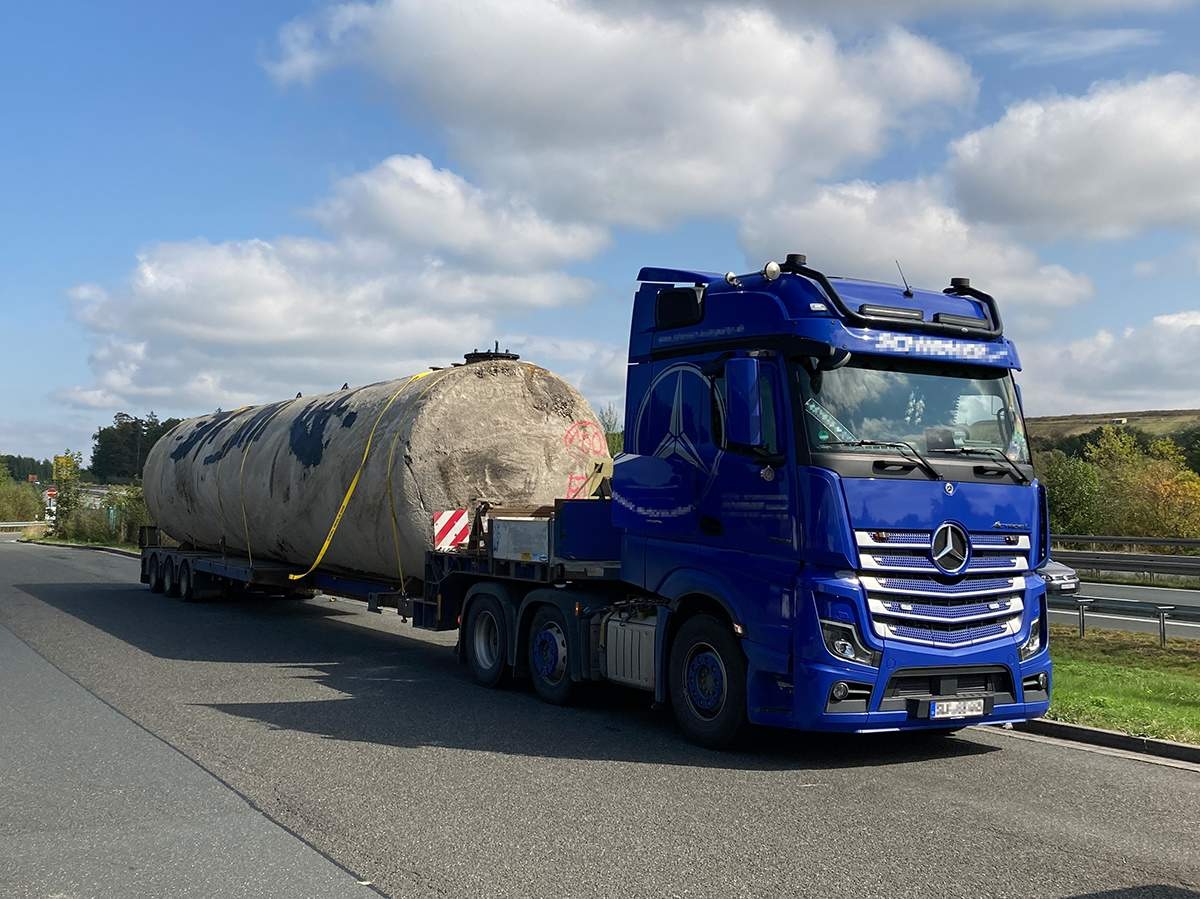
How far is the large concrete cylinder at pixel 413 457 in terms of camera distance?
503 inches

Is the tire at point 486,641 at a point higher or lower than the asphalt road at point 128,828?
higher

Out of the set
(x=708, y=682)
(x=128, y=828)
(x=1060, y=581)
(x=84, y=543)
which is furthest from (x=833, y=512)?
(x=84, y=543)

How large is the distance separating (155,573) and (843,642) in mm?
17843

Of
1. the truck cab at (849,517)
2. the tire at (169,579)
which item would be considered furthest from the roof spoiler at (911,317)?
the tire at (169,579)

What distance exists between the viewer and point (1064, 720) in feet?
29.9

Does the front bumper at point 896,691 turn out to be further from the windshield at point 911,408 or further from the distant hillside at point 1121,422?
the distant hillside at point 1121,422

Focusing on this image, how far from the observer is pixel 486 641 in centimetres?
1145

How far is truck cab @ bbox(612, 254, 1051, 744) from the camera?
7547mm

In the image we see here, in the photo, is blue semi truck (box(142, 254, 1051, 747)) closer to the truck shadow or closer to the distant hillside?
the truck shadow

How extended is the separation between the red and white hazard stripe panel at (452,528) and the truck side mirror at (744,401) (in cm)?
528

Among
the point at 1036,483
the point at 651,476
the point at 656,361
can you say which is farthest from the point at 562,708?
the point at 1036,483

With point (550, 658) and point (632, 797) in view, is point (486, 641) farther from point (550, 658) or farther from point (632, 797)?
point (632, 797)

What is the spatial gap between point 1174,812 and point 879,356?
3388mm

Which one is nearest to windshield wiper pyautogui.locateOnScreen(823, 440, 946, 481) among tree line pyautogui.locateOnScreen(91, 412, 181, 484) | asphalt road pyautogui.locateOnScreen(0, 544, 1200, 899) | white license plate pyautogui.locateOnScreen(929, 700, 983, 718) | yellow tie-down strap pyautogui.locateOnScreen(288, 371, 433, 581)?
white license plate pyautogui.locateOnScreen(929, 700, 983, 718)
